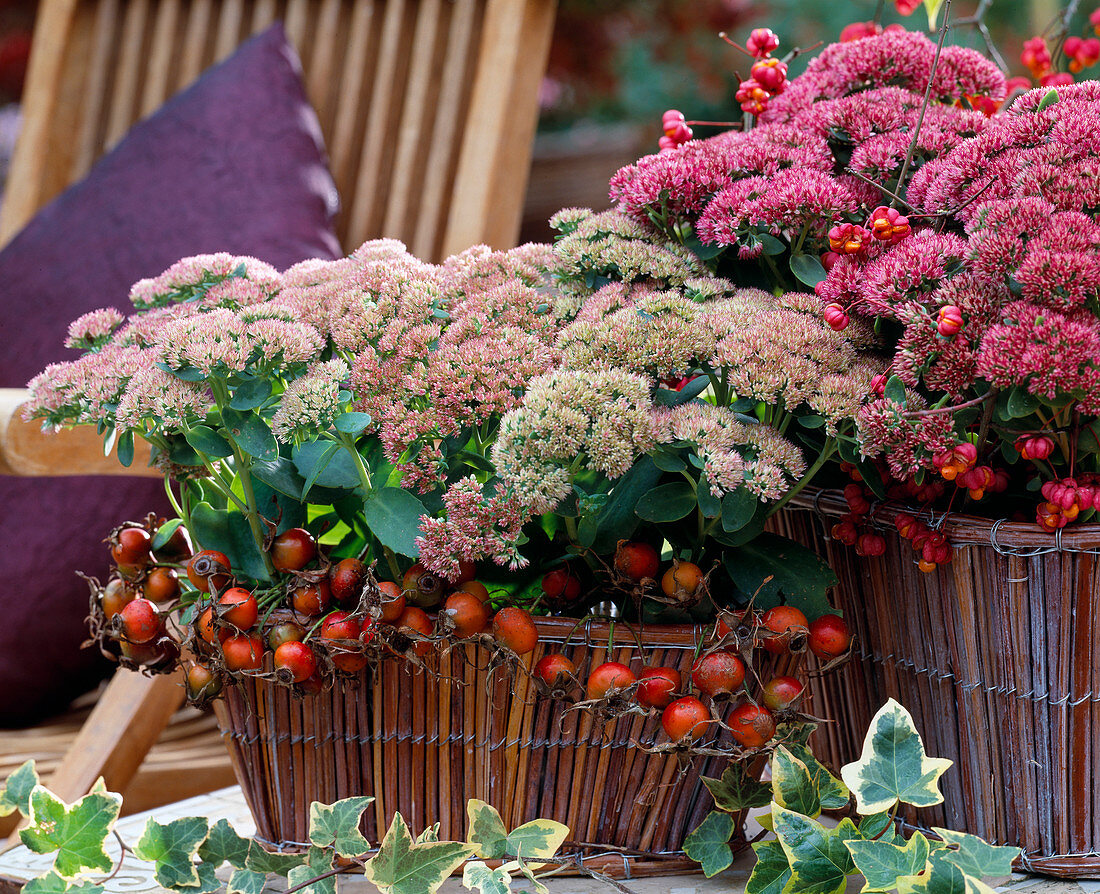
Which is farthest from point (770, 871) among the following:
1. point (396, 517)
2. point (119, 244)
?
point (119, 244)

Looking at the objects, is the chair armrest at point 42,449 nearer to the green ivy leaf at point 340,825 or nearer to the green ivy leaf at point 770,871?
the green ivy leaf at point 340,825

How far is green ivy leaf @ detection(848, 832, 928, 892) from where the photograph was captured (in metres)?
0.43

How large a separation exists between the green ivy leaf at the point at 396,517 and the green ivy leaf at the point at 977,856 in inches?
10.3

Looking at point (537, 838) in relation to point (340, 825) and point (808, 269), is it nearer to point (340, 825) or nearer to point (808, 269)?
point (340, 825)

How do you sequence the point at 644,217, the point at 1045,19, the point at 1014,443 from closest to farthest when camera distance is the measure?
the point at 1014,443
the point at 644,217
the point at 1045,19

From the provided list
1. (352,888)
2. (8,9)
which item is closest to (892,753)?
(352,888)

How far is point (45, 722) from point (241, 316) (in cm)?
70

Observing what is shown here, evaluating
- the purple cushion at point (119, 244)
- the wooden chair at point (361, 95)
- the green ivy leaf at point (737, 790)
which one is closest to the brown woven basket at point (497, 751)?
the green ivy leaf at point (737, 790)

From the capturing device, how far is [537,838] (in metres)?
0.48

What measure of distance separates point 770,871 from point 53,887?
1.10 feet

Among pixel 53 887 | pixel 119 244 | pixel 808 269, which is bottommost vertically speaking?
pixel 53 887

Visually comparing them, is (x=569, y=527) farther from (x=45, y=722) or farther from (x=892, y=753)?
(x=45, y=722)

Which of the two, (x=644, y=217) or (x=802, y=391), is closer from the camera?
(x=802, y=391)

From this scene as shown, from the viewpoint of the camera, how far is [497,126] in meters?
1.07
